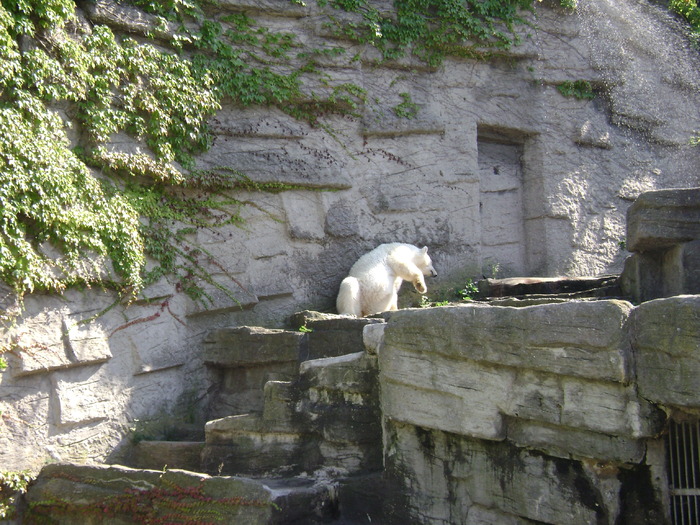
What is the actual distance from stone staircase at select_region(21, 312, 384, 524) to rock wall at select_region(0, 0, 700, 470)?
0.93m

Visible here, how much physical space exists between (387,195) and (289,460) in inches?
196

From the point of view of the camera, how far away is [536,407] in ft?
14.9

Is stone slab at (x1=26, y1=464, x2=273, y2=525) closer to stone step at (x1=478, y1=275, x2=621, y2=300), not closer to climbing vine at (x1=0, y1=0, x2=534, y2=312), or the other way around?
climbing vine at (x1=0, y1=0, x2=534, y2=312)

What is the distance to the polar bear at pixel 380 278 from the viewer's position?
8820 millimetres

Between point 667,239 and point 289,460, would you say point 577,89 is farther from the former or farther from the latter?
point 289,460

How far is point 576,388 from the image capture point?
437cm

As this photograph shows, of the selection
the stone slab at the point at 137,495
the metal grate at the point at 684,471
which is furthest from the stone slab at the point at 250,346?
the metal grate at the point at 684,471

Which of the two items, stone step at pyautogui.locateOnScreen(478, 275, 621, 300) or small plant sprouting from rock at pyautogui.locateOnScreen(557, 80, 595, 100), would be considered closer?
stone step at pyautogui.locateOnScreen(478, 275, 621, 300)

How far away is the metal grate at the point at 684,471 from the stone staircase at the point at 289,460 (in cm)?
205

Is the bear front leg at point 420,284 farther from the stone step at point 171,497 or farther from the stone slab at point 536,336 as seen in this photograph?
the stone slab at point 536,336

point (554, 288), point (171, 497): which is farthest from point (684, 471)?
point (554, 288)

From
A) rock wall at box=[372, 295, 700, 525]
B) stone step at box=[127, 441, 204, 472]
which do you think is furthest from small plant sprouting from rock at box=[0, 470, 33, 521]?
rock wall at box=[372, 295, 700, 525]

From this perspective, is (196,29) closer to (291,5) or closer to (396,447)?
(291,5)

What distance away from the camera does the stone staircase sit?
523 cm
